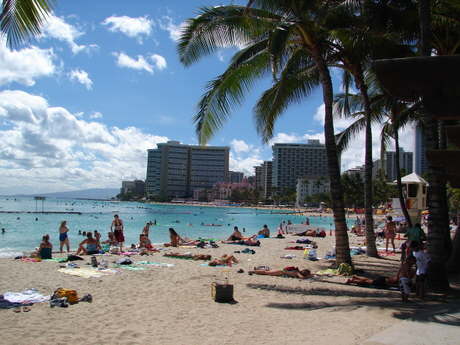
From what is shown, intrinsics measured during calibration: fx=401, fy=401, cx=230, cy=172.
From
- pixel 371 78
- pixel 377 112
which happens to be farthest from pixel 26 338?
pixel 377 112

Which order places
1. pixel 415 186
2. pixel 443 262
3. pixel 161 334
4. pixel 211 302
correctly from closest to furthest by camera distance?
pixel 161 334 < pixel 211 302 < pixel 443 262 < pixel 415 186

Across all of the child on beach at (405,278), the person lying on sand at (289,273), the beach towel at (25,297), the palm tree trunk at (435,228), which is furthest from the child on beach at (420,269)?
the beach towel at (25,297)

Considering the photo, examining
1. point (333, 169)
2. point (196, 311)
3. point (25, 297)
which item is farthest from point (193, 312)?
point (333, 169)

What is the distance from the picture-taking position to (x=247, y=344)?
5.16m

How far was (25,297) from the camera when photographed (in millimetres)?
7277

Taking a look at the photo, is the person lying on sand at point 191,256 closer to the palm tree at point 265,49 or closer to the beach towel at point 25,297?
the palm tree at point 265,49

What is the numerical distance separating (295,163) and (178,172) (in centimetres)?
5224

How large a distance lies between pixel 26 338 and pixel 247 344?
9.41 ft

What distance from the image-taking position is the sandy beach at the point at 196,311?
541 centimetres

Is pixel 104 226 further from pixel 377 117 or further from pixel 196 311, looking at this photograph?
→ pixel 196 311

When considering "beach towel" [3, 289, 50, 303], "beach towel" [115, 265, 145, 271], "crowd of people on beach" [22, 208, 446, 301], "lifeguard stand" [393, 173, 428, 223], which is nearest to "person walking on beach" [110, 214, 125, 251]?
"crowd of people on beach" [22, 208, 446, 301]

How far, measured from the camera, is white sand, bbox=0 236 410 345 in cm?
540

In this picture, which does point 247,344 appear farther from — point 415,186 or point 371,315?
point 415,186

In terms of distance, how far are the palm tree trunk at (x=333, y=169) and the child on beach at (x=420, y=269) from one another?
8.88 ft
